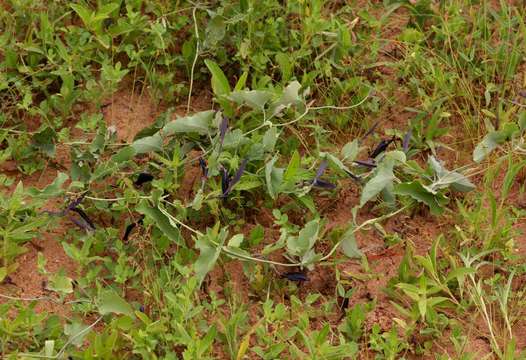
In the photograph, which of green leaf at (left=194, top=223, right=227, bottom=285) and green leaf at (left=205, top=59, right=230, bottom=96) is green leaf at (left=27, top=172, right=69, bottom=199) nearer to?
green leaf at (left=194, top=223, right=227, bottom=285)

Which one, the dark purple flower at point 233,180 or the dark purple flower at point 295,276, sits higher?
the dark purple flower at point 233,180

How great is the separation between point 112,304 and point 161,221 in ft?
1.15

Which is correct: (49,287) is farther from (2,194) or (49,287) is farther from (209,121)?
(209,121)

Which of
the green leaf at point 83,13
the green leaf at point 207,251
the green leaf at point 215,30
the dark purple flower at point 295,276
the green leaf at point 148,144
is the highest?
the green leaf at point 83,13

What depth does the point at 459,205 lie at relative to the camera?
118 inches

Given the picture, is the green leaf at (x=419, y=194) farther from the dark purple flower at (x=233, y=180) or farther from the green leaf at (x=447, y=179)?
the dark purple flower at (x=233, y=180)

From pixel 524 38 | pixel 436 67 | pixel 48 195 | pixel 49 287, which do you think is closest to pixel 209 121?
pixel 48 195

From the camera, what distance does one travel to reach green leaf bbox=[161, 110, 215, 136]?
9.82 ft

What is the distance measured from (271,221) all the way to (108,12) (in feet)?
3.51

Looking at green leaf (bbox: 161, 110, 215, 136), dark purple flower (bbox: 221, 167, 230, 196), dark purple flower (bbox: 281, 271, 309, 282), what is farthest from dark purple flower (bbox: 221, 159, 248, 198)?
dark purple flower (bbox: 281, 271, 309, 282)

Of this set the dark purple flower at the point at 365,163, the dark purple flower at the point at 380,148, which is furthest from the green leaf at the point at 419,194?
the dark purple flower at the point at 380,148

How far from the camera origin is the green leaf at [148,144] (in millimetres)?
3004

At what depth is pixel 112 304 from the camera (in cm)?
262

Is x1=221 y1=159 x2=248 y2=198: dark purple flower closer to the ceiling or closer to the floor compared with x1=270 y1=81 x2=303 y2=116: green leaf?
closer to the floor
